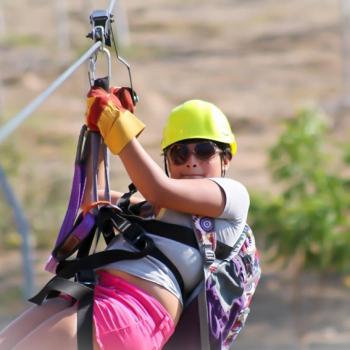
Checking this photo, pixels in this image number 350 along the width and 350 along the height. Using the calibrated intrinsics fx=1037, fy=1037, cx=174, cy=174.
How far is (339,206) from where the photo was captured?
10.3 metres

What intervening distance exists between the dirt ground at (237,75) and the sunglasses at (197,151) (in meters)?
7.86

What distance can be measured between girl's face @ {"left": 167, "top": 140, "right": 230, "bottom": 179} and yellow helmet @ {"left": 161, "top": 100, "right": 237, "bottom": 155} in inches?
1.0

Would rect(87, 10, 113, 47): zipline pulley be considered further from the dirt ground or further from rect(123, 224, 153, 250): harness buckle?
the dirt ground

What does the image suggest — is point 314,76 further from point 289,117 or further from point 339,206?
point 339,206

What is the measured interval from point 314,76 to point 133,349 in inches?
832

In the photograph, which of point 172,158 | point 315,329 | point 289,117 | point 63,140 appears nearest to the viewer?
point 172,158

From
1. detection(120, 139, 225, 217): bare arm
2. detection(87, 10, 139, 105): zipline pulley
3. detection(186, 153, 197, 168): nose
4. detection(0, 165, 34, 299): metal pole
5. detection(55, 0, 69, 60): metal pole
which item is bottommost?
detection(120, 139, 225, 217): bare arm

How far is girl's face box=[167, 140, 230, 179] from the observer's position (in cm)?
312

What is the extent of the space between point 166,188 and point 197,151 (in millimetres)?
263

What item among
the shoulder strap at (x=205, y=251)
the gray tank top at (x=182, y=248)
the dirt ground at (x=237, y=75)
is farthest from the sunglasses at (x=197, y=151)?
the dirt ground at (x=237, y=75)

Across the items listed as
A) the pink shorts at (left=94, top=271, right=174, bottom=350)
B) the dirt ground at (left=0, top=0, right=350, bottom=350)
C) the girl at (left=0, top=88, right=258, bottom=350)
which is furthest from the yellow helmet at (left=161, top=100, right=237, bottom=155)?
the dirt ground at (left=0, top=0, right=350, bottom=350)

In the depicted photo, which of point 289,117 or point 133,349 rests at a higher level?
point 289,117

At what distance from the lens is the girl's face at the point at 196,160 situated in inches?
123

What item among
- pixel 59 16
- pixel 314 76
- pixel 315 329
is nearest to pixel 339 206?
pixel 315 329
